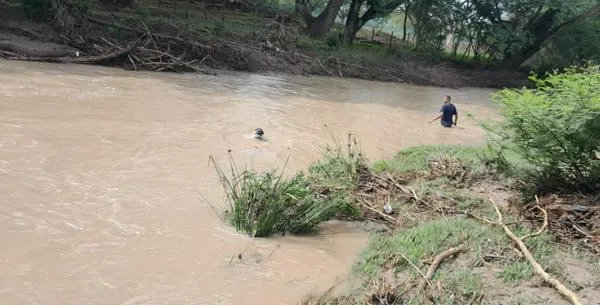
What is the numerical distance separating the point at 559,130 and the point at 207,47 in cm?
1700

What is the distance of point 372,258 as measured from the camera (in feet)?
19.4

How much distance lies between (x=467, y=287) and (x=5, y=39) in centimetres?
1757

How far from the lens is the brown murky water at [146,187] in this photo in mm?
5066

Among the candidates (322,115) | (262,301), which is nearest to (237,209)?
(262,301)

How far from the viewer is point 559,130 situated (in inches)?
257

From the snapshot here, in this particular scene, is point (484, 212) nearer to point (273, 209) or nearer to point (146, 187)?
point (273, 209)

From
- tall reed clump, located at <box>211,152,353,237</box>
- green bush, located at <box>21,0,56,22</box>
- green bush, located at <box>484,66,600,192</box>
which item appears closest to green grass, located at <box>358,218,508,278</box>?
tall reed clump, located at <box>211,152,353,237</box>

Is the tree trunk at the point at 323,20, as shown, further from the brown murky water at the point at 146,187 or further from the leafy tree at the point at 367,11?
the brown murky water at the point at 146,187

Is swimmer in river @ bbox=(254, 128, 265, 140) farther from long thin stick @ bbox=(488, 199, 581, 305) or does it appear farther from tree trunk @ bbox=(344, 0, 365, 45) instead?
tree trunk @ bbox=(344, 0, 365, 45)

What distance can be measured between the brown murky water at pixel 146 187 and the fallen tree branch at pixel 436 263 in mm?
975

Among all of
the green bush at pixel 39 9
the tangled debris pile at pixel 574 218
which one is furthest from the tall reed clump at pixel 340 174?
the green bush at pixel 39 9

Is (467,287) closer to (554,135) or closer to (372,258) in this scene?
(372,258)

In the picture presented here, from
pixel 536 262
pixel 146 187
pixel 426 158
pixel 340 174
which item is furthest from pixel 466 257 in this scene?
pixel 426 158

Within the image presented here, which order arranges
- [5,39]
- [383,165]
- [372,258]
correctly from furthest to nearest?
[5,39] < [383,165] < [372,258]
